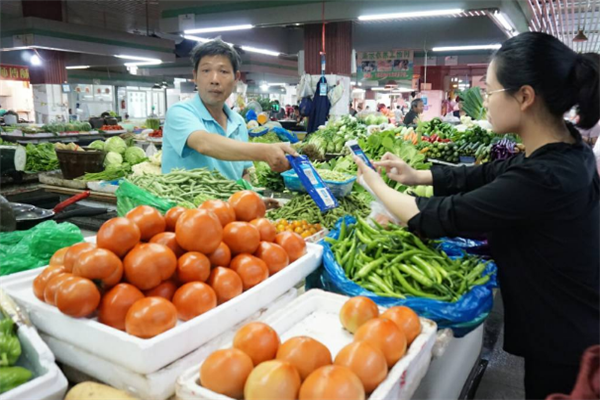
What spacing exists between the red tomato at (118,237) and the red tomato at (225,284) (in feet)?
0.96

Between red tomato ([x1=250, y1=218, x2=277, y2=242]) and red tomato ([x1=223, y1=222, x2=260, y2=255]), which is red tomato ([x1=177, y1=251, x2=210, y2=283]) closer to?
red tomato ([x1=223, y1=222, x2=260, y2=255])

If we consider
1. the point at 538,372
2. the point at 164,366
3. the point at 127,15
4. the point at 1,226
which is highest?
the point at 127,15

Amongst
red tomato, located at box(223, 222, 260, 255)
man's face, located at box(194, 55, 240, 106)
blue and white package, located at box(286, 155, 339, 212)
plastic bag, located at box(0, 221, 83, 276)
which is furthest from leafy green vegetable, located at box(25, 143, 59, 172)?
red tomato, located at box(223, 222, 260, 255)

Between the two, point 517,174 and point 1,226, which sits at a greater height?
point 517,174

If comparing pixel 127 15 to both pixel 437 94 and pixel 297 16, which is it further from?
pixel 437 94

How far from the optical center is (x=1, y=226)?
2.53 metres

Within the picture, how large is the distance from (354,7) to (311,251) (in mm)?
8880

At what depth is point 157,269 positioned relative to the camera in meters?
1.49

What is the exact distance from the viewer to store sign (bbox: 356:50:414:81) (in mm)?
17062

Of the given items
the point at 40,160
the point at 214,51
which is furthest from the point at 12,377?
the point at 40,160

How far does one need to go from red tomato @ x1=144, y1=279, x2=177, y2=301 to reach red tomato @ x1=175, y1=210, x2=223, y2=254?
0.14 m

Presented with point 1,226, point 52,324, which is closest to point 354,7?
point 1,226

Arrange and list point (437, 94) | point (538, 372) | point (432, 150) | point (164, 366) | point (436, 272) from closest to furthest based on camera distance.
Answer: point (164, 366)
point (538, 372)
point (436, 272)
point (432, 150)
point (437, 94)

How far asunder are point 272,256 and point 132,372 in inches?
26.7
